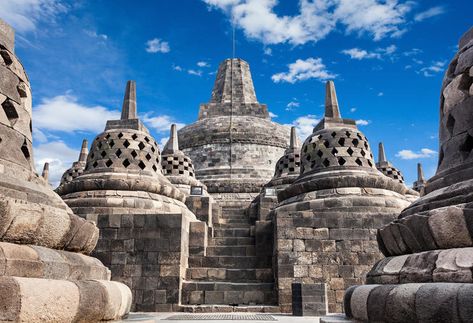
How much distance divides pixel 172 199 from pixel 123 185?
1515 mm

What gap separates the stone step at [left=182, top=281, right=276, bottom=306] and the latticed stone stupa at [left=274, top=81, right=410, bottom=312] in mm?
507

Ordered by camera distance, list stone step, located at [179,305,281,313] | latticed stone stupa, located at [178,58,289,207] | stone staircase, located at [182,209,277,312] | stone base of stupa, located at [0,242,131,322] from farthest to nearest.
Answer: latticed stone stupa, located at [178,58,289,207] → stone staircase, located at [182,209,277,312] → stone step, located at [179,305,281,313] → stone base of stupa, located at [0,242,131,322]

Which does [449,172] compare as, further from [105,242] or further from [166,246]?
[105,242]

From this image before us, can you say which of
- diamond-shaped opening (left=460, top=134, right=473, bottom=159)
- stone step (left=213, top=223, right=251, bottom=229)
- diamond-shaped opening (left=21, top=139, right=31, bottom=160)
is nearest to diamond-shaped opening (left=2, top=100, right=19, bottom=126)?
diamond-shaped opening (left=21, top=139, right=31, bottom=160)

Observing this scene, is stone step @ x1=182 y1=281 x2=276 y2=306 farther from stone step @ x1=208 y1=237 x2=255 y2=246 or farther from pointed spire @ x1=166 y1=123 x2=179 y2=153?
pointed spire @ x1=166 y1=123 x2=179 y2=153

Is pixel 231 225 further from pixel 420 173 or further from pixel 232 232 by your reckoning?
pixel 420 173

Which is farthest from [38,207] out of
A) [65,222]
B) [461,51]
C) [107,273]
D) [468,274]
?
[461,51]

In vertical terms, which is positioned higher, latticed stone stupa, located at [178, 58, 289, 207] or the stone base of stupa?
latticed stone stupa, located at [178, 58, 289, 207]

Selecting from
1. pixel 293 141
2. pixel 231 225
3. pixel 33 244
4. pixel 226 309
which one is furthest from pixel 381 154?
pixel 33 244

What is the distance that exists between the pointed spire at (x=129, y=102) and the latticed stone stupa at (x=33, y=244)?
867 cm

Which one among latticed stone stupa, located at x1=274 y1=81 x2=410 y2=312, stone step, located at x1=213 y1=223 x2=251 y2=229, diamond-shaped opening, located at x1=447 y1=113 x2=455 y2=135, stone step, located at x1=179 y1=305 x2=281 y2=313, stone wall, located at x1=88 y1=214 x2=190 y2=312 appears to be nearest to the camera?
diamond-shaped opening, located at x1=447 y1=113 x2=455 y2=135

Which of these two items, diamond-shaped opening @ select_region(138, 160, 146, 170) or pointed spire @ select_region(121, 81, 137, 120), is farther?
pointed spire @ select_region(121, 81, 137, 120)

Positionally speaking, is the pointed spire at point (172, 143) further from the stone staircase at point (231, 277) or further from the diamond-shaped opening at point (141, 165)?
the stone staircase at point (231, 277)

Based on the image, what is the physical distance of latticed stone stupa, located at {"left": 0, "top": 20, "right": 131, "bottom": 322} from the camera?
10.4 ft
